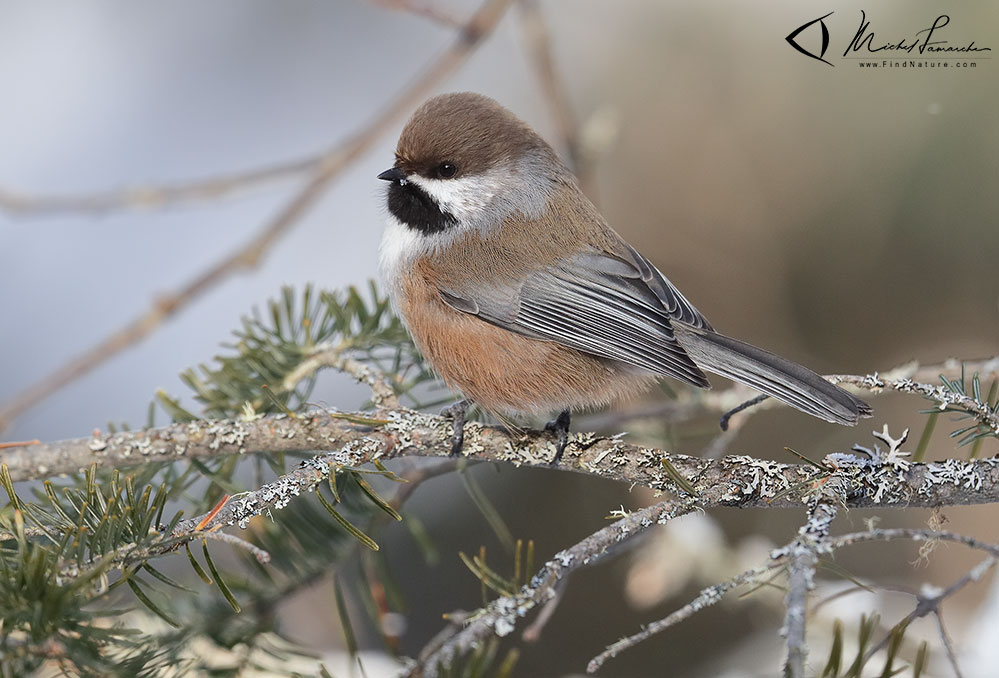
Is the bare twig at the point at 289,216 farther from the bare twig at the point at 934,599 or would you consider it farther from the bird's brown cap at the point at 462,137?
the bare twig at the point at 934,599

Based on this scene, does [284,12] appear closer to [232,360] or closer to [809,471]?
[232,360]

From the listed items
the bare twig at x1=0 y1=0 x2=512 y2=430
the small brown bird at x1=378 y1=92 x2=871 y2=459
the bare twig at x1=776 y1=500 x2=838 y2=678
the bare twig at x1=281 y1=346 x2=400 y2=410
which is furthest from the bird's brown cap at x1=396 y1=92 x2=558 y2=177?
the bare twig at x1=776 y1=500 x2=838 y2=678

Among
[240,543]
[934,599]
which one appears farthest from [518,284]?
[934,599]

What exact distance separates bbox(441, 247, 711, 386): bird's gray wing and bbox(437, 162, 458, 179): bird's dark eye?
31 cm

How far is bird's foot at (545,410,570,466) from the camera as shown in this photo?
1.50m

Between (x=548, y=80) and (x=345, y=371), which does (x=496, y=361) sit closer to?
(x=345, y=371)

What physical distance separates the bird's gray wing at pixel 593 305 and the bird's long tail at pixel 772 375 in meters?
0.05

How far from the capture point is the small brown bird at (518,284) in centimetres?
183

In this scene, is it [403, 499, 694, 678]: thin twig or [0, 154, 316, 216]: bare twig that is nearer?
[403, 499, 694, 678]: thin twig

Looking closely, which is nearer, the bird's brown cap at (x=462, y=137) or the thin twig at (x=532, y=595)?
the thin twig at (x=532, y=595)

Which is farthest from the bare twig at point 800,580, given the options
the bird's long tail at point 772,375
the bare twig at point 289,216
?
the bare twig at point 289,216

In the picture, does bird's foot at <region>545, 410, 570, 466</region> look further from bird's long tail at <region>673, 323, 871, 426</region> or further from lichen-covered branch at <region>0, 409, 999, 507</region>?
bird's long tail at <region>673, 323, 871, 426</region>

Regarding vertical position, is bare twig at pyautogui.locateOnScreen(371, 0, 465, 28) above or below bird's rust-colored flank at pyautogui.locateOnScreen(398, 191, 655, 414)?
above

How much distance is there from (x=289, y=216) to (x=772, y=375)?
1.23m
